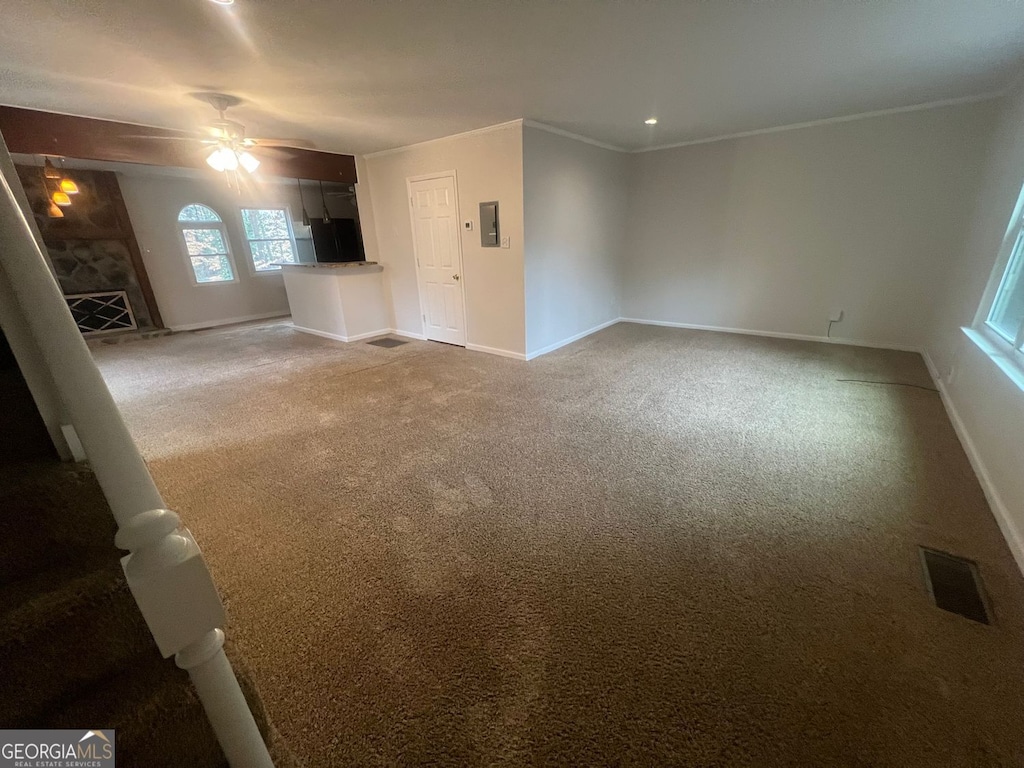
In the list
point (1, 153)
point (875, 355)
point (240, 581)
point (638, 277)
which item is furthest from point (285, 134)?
point (875, 355)

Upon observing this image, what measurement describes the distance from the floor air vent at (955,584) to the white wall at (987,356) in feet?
0.87

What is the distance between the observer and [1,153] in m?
1.21

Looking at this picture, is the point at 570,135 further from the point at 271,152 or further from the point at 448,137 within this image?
the point at 271,152

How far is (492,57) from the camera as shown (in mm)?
2484

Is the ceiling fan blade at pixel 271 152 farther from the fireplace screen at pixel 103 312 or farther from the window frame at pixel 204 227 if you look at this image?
the fireplace screen at pixel 103 312

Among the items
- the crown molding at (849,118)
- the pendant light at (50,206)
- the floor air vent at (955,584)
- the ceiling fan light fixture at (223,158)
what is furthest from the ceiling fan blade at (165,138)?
the floor air vent at (955,584)

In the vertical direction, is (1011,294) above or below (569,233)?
below

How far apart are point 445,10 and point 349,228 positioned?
260 inches

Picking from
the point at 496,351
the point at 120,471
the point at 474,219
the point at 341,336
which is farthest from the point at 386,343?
the point at 120,471

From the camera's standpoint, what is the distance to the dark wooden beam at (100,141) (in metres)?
3.38

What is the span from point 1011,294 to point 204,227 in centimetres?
983

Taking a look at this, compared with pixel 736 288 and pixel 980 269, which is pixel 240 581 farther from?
pixel 736 288

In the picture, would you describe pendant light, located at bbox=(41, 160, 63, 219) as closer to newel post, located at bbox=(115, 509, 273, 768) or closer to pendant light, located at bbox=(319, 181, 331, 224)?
pendant light, located at bbox=(319, 181, 331, 224)

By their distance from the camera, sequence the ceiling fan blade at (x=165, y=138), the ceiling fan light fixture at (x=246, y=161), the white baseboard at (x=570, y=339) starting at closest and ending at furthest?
the ceiling fan light fixture at (x=246, y=161) → the ceiling fan blade at (x=165, y=138) → the white baseboard at (x=570, y=339)
